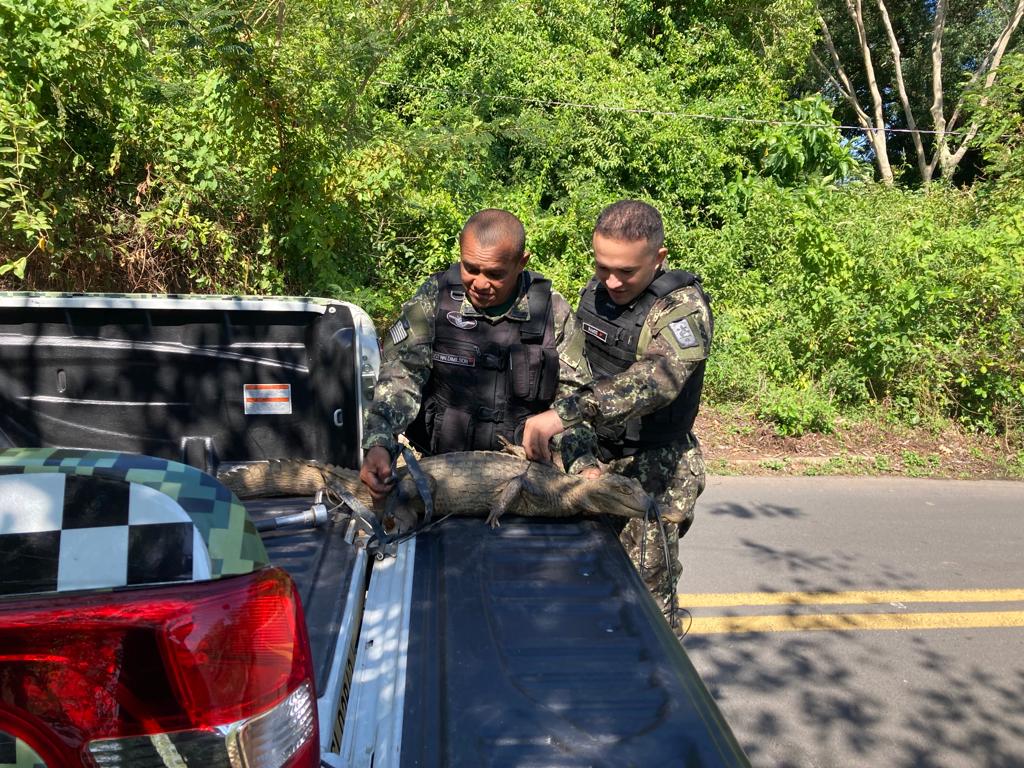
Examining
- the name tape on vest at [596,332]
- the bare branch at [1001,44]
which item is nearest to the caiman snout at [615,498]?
the name tape on vest at [596,332]

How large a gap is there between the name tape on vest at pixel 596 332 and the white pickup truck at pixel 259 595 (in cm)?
78

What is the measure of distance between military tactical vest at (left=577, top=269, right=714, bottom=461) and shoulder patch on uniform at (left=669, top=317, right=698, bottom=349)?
105 millimetres

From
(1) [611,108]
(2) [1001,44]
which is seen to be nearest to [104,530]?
(1) [611,108]

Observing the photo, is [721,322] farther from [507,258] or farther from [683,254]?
[507,258]

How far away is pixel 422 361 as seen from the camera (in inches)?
103

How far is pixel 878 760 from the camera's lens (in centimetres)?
283

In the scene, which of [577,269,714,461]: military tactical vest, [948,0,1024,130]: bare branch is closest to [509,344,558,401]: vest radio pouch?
[577,269,714,461]: military tactical vest

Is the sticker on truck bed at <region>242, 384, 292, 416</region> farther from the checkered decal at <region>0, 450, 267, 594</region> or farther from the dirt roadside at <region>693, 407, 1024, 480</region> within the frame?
the dirt roadside at <region>693, 407, 1024, 480</region>

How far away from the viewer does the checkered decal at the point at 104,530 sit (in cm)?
92

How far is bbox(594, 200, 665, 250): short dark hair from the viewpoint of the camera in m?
2.63

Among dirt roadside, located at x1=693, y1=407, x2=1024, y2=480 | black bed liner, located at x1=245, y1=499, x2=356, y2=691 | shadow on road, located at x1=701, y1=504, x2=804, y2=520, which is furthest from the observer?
dirt roadside, located at x1=693, y1=407, x2=1024, y2=480

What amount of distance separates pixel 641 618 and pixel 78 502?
1148 mm

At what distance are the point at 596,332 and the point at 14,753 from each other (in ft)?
7.48

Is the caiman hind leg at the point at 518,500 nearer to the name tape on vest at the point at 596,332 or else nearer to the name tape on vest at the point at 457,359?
the name tape on vest at the point at 457,359
